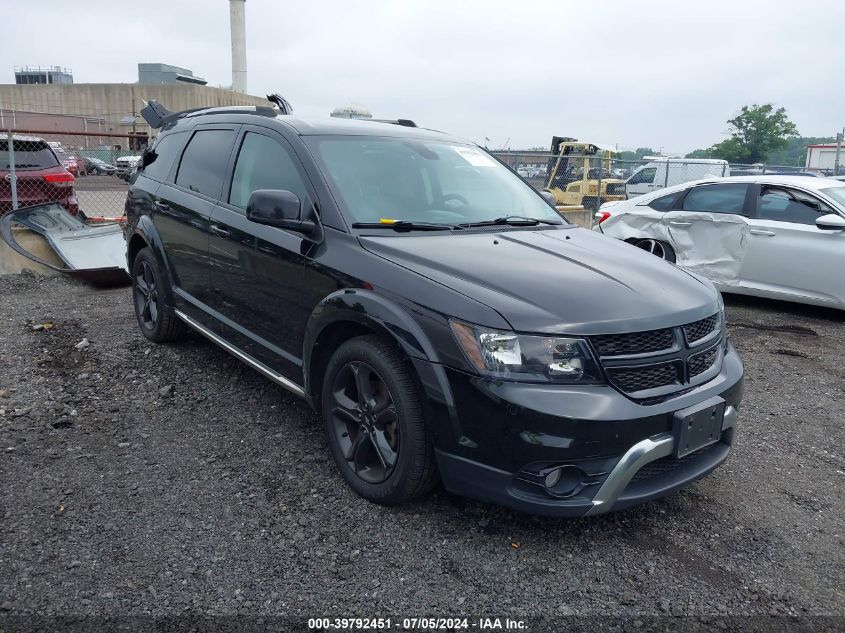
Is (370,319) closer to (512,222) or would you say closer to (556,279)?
(556,279)

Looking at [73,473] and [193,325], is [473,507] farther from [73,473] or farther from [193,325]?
[193,325]

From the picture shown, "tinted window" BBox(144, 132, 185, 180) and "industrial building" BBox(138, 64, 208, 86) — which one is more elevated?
"industrial building" BBox(138, 64, 208, 86)

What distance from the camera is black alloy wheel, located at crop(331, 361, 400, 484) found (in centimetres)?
312

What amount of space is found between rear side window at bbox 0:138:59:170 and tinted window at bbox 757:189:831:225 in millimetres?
9128

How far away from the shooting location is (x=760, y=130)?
63938 millimetres

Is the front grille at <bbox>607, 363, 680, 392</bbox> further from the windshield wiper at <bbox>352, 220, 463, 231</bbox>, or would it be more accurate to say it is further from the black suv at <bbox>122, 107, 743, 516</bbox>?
the windshield wiper at <bbox>352, 220, 463, 231</bbox>

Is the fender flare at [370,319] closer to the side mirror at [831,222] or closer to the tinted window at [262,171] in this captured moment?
the tinted window at [262,171]

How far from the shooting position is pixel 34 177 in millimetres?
9320

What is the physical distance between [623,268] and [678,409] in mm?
768

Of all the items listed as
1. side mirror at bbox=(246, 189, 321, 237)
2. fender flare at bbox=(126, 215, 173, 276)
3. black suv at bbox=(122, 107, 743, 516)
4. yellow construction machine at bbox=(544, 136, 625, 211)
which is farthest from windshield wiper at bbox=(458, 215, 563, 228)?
yellow construction machine at bbox=(544, 136, 625, 211)

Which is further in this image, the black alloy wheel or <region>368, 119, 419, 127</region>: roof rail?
<region>368, 119, 419, 127</region>: roof rail

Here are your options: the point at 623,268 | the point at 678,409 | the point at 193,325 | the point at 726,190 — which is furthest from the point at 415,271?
the point at 726,190

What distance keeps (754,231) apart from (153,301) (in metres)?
6.07

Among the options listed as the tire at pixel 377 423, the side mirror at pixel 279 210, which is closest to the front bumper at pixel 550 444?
the tire at pixel 377 423
